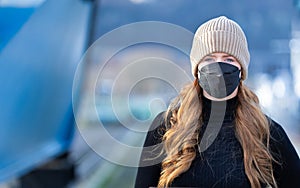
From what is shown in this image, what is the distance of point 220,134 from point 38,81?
259 centimetres

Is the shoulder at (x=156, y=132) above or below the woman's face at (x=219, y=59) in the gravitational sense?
below

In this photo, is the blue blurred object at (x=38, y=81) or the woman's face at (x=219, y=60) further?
the blue blurred object at (x=38, y=81)

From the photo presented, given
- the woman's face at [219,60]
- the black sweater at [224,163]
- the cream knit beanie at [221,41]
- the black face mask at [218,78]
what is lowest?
the black sweater at [224,163]

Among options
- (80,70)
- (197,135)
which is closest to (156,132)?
(197,135)

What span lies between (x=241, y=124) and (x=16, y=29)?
2.08 meters

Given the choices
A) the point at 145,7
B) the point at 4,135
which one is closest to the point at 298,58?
the point at 145,7

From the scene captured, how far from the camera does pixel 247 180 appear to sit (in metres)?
0.98

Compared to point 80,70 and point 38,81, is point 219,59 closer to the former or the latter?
point 38,81

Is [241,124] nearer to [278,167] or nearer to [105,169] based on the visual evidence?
[278,167]

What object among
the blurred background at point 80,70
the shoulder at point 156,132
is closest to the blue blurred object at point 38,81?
the blurred background at point 80,70

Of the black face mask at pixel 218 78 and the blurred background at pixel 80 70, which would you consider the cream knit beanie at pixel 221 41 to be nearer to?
the black face mask at pixel 218 78

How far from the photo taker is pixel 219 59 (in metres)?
1.05

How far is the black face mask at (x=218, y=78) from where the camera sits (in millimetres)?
1041

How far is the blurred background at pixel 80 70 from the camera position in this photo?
2887 mm
